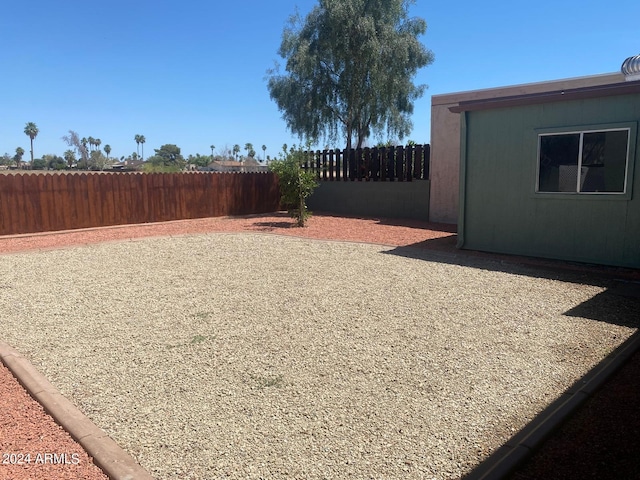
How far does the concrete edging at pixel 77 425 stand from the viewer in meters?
2.57

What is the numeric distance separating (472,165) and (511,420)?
720 centimetres

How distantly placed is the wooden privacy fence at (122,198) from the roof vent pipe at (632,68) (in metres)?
11.8

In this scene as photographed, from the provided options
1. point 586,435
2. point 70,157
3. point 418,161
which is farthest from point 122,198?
point 70,157

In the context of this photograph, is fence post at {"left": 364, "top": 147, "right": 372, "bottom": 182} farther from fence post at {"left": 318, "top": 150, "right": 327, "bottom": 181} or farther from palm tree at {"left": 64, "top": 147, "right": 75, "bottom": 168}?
palm tree at {"left": 64, "top": 147, "right": 75, "bottom": 168}

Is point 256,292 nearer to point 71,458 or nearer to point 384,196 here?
point 71,458

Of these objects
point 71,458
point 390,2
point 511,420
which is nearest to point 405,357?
point 511,420

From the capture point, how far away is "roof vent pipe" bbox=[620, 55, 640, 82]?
7.77 metres

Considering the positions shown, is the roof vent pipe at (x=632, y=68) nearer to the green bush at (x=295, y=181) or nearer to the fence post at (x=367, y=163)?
the green bush at (x=295, y=181)

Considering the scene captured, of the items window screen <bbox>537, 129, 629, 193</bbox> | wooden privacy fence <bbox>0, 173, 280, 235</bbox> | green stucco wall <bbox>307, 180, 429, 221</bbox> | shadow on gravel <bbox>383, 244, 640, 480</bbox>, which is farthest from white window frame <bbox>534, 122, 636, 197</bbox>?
wooden privacy fence <bbox>0, 173, 280, 235</bbox>

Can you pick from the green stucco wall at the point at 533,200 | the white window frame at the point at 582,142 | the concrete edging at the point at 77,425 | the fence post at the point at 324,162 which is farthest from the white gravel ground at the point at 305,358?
the fence post at the point at 324,162

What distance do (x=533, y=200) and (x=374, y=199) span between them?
768 cm

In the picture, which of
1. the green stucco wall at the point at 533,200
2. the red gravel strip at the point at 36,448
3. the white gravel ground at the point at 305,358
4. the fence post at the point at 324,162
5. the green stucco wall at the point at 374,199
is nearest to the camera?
the red gravel strip at the point at 36,448

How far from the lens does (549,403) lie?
3340 mm

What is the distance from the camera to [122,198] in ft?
46.2
